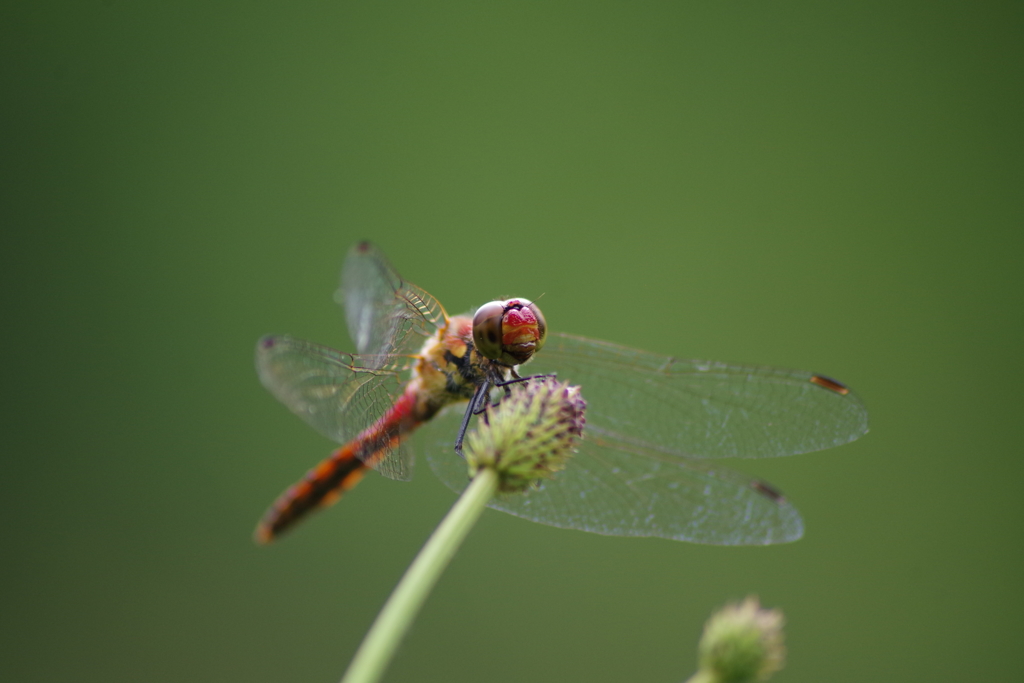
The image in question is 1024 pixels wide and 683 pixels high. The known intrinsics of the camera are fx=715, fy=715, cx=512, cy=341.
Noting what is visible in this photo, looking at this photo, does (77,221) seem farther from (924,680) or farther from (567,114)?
(924,680)

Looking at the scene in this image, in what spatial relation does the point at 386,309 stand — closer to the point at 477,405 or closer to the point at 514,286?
the point at 477,405

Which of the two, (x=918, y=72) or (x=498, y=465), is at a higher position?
(x=918, y=72)

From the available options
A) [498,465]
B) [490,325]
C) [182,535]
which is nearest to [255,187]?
[182,535]

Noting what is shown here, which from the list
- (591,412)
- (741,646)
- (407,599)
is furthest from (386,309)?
(407,599)

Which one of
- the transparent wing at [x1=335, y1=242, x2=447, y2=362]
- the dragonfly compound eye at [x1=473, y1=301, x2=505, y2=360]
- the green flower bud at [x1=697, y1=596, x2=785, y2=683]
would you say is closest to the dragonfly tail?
the transparent wing at [x1=335, y1=242, x2=447, y2=362]

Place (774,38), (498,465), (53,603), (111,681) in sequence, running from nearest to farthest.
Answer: (498,465) < (111,681) < (53,603) < (774,38)

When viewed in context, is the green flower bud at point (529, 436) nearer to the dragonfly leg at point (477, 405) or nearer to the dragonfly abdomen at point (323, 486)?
the dragonfly leg at point (477, 405)
